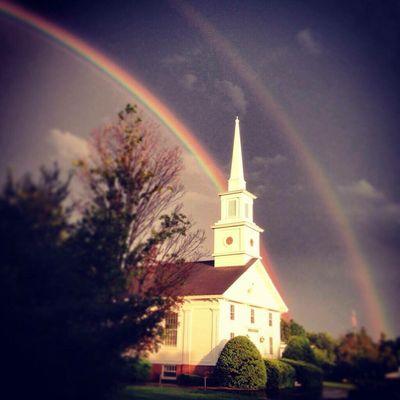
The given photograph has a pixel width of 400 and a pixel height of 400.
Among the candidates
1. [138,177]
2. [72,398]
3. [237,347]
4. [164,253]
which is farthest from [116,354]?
[237,347]

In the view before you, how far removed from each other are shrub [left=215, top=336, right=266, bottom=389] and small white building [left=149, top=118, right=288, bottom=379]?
1.98 meters

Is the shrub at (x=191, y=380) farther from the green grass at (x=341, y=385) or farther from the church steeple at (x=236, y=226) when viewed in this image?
the green grass at (x=341, y=385)

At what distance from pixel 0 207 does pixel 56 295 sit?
230cm

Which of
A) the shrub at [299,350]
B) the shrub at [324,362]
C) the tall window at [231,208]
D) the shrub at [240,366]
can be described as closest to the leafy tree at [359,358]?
the shrub at [324,362]

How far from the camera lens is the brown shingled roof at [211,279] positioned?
2926 centimetres

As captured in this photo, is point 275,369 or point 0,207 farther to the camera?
point 275,369

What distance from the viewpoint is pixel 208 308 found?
94.7 ft

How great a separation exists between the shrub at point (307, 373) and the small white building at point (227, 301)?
4581 millimetres

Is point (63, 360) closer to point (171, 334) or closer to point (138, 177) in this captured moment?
point (138, 177)

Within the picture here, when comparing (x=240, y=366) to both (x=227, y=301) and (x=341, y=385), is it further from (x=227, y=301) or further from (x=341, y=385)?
(x=341, y=385)

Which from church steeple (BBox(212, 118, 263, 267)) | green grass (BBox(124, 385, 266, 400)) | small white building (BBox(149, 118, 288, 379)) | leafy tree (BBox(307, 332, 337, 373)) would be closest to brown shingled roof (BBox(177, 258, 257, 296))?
small white building (BBox(149, 118, 288, 379))

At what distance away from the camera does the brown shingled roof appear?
2926 cm

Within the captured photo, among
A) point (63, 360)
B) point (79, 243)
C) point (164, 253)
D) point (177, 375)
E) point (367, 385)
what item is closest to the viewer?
point (63, 360)

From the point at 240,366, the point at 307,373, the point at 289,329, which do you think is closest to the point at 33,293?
the point at 307,373
